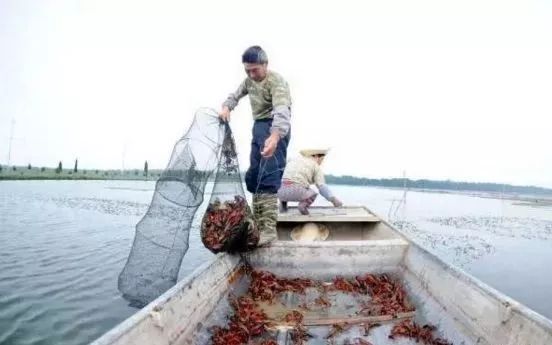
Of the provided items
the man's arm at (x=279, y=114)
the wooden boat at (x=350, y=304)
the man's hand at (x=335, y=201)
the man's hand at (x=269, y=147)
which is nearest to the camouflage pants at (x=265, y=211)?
the wooden boat at (x=350, y=304)

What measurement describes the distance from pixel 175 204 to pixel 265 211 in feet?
4.50

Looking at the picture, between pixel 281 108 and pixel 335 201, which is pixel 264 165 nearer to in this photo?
pixel 281 108

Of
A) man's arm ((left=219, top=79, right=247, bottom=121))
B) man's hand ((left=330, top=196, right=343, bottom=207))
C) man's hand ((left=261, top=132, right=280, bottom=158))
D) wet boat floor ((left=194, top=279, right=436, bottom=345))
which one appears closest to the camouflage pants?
wet boat floor ((left=194, top=279, right=436, bottom=345))

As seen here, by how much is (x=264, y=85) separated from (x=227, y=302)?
285 centimetres

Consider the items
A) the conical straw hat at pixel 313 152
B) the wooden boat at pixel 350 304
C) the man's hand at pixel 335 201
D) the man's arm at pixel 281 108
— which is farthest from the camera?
the conical straw hat at pixel 313 152

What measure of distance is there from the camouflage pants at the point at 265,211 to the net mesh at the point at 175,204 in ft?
2.23

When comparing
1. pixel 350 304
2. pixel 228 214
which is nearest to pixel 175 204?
pixel 228 214

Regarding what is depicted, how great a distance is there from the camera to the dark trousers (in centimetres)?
546

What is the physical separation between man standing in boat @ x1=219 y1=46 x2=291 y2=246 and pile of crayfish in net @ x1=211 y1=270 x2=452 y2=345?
2.24 ft

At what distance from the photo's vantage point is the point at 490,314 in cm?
302

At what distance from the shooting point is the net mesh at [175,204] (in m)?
4.61

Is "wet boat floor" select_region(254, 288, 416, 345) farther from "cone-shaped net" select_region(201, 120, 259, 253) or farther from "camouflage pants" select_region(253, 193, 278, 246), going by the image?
"camouflage pants" select_region(253, 193, 278, 246)

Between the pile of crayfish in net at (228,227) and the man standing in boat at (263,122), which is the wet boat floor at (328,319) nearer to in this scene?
the pile of crayfish in net at (228,227)

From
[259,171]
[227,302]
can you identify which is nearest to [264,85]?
[259,171]
